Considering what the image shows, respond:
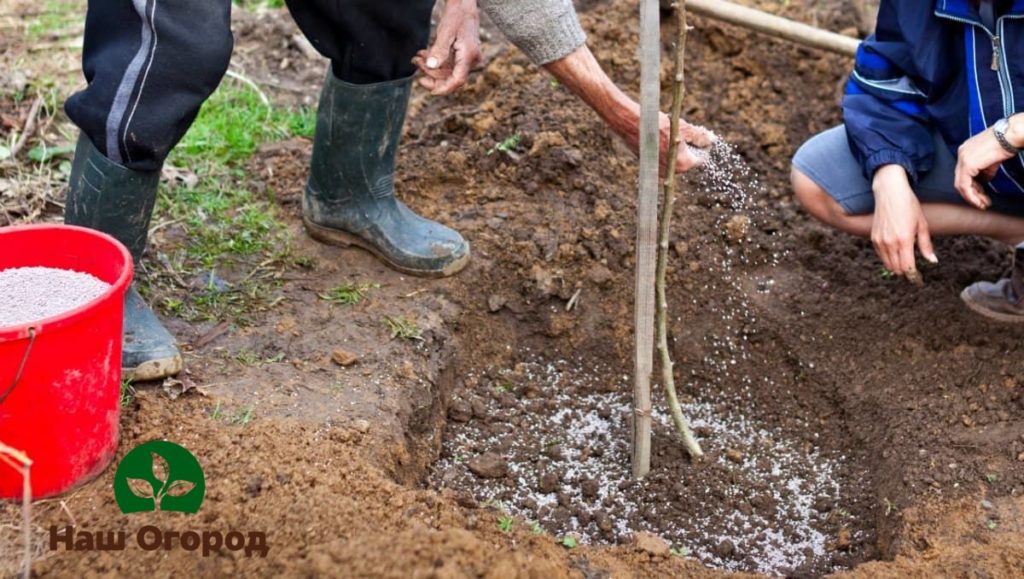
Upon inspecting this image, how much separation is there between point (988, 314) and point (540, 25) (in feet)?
5.20

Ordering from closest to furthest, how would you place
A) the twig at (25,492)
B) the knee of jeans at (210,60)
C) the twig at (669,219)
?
the twig at (25,492) → the twig at (669,219) → the knee of jeans at (210,60)

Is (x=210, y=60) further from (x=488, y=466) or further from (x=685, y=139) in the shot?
(x=488, y=466)

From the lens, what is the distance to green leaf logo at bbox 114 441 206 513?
2099 millimetres

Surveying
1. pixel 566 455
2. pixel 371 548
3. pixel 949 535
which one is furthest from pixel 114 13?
pixel 949 535

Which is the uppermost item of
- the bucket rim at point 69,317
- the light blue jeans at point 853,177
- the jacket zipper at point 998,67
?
the jacket zipper at point 998,67

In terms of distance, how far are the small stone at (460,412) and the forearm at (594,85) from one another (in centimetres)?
93

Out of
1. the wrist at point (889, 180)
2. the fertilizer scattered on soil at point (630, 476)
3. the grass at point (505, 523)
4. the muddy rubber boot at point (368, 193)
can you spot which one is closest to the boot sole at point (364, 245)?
the muddy rubber boot at point (368, 193)

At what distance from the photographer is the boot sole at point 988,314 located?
291 cm

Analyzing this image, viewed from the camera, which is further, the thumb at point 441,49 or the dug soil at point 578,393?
the thumb at point 441,49

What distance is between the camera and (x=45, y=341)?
1.91 m

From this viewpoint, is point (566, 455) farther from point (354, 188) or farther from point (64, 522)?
point (64, 522)

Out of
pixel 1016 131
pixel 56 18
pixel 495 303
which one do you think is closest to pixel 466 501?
pixel 495 303

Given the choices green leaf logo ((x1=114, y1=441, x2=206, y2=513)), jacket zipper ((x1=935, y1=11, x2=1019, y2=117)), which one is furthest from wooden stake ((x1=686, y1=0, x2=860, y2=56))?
green leaf logo ((x1=114, y1=441, x2=206, y2=513))

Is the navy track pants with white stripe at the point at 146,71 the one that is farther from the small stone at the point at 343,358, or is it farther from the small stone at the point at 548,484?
the small stone at the point at 548,484
